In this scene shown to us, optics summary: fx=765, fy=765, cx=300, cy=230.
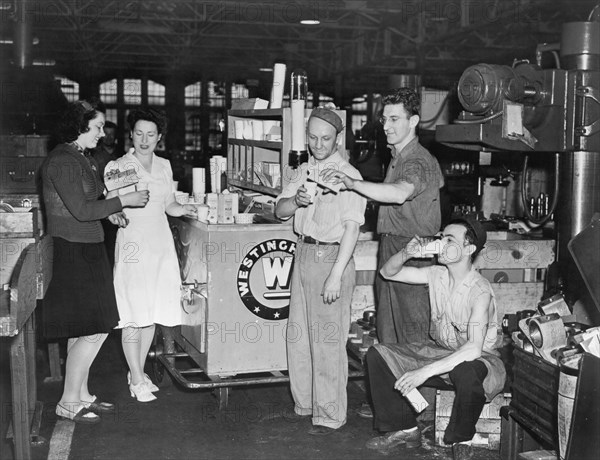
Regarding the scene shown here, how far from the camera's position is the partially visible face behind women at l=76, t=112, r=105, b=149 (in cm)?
406

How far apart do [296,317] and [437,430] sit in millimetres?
916

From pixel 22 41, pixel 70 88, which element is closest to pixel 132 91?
pixel 70 88

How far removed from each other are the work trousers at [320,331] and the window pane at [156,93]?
20.0 m

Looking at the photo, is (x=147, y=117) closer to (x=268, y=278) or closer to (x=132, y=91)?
(x=268, y=278)

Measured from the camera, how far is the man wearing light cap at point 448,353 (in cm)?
348

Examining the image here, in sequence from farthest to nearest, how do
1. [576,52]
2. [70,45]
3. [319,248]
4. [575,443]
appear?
[70,45] < [319,248] < [576,52] < [575,443]

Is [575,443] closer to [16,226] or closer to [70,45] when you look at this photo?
[16,226]

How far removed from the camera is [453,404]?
3.57 metres

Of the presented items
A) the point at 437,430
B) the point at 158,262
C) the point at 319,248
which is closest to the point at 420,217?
the point at 319,248

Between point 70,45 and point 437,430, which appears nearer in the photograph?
point 437,430

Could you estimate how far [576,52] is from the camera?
365 centimetres

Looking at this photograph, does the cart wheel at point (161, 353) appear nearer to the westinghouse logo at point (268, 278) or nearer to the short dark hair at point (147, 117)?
the westinghouse logo at point (268, 278)

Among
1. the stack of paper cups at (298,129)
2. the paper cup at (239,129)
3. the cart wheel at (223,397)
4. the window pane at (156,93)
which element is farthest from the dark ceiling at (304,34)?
the cart wheel at (223,397)

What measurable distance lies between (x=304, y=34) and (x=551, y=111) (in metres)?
12.5
